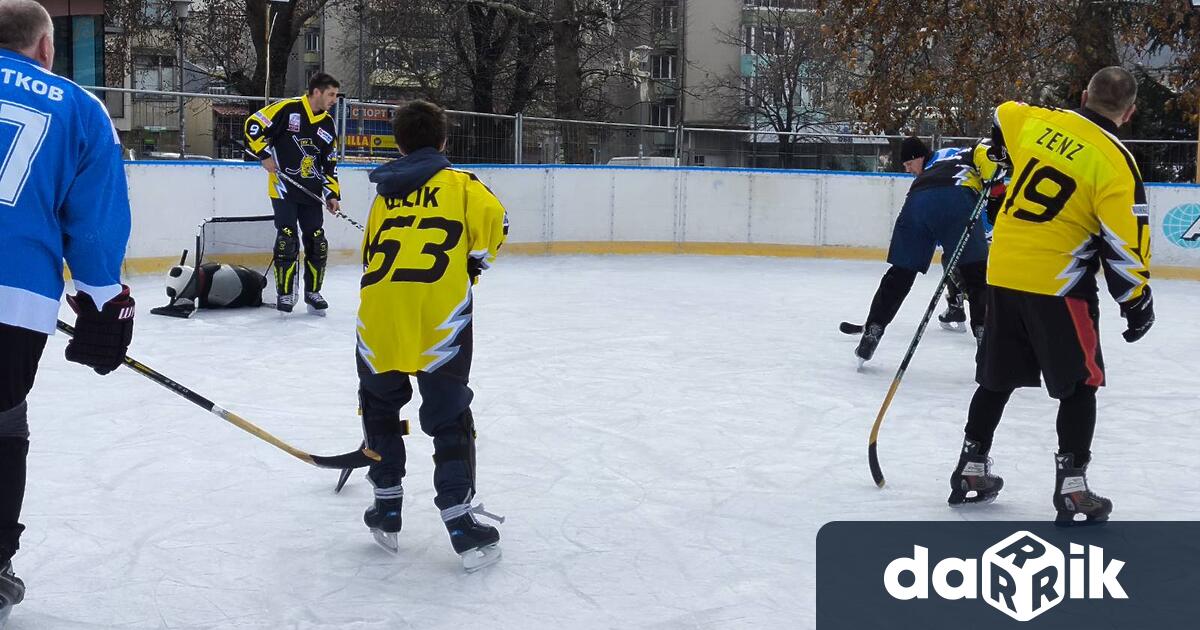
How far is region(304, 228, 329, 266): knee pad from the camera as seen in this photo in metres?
7.49

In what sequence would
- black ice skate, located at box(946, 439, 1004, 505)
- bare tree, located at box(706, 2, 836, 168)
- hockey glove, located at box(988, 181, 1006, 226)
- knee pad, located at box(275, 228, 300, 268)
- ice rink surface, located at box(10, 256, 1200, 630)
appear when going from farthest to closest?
bare tree, located at box(706, 2, 836, 168), knee pad, located at box(275, 228, 300, 268), hockey glove, located at box(988, 181, 1006, 226), black ice skate, located at box(946, 439, 1004, 505), ice rink surface, located at box(10, 256, 1200, 630)

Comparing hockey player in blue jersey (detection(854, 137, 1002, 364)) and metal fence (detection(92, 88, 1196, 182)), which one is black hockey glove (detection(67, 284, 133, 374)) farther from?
metal fence (detection(92, 88, 1196, 182))

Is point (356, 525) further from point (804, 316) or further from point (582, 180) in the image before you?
point (582, 180)

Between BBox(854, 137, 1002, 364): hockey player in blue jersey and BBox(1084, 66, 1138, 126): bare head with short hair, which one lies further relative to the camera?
BBox(854, 137, 1002, 364): hockey player in blue jersey

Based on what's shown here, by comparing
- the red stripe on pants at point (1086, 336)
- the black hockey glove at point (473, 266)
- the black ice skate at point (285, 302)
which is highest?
the black hockey glove at point (473, 266)

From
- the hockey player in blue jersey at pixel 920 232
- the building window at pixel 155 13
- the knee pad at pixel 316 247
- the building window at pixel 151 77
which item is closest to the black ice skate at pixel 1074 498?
the hockey player in blue jersey at pixel 920 232

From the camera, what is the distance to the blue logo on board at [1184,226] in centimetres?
1094

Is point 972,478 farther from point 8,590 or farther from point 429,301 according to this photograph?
point 8,590

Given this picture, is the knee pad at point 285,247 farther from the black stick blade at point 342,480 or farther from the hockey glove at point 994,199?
the hockey glove at point 994,199

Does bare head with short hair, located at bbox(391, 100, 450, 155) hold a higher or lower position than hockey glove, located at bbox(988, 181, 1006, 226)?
higher

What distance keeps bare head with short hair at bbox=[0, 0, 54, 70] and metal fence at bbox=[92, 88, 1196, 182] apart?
7246 mm

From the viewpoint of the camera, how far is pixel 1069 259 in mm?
3516

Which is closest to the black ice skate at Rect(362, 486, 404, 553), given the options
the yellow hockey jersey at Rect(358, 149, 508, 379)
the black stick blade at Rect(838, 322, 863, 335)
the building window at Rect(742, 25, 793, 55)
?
the yellow hockey jersey at Rect(358, 149, 508, 379)

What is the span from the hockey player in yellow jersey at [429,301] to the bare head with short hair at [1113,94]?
1728 mm
